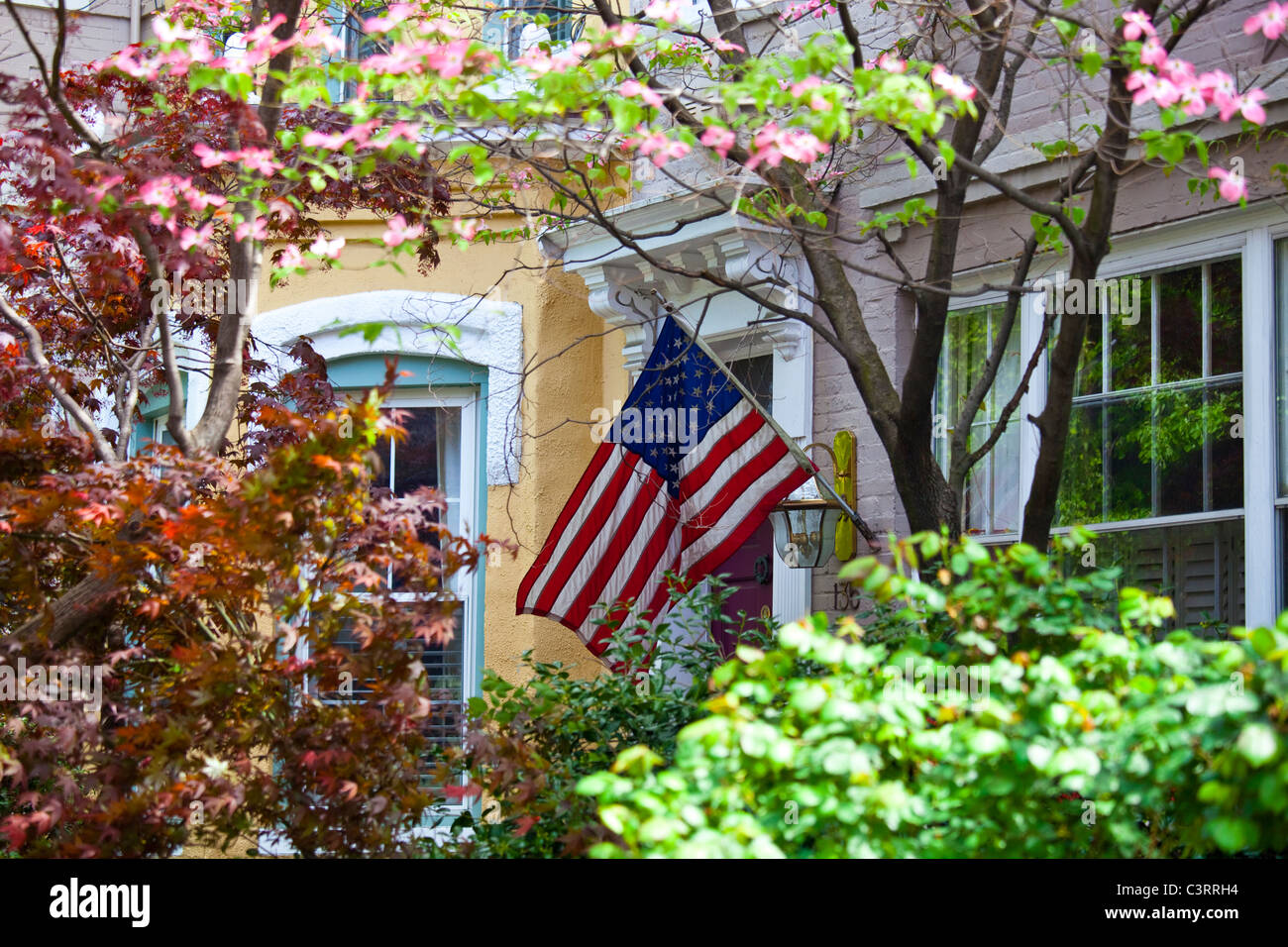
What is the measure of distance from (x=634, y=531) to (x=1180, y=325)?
2.68m

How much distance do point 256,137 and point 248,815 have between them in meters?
2.32

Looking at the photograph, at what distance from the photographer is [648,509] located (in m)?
6.97

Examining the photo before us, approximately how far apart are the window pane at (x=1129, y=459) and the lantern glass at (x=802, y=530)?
121 cm

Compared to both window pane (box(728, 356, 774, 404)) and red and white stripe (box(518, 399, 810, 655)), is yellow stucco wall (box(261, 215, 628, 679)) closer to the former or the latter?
window pane (box(728, 356, 774, 404))

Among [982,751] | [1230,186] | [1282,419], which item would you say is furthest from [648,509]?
[982,751]

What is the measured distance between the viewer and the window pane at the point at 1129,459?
19.7ft

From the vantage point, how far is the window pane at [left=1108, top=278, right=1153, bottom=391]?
6059mm

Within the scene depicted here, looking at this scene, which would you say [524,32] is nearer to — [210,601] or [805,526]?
[805,526]

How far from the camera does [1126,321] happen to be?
20.2 feet

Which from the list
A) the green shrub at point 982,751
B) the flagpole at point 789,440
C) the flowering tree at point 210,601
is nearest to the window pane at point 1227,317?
the flagpole at point 789,440

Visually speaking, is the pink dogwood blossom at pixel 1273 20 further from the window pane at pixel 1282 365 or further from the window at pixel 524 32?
the window at pixel 524 32

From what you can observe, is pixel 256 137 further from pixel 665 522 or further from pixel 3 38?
pixel 3 38

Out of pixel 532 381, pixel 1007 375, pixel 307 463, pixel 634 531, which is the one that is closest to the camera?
pixel 307 463
